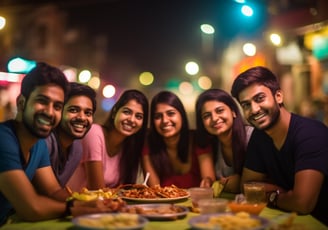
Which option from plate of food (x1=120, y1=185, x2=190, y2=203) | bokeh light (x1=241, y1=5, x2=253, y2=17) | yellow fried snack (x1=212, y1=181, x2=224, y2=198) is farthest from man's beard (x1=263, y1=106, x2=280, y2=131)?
bokeh light (x1=241, y1=5, x2=253, y2=17)

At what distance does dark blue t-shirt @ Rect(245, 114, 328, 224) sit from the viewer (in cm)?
282

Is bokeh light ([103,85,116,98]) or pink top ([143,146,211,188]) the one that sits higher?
bokeh light ([103,85,116,98])

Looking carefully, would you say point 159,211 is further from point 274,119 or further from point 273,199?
point 274,119

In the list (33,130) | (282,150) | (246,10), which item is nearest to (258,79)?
(282,150)

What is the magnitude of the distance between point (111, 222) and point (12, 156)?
2.91 ft

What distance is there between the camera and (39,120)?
9.44ft

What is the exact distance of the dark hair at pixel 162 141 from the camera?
4207 millimetres

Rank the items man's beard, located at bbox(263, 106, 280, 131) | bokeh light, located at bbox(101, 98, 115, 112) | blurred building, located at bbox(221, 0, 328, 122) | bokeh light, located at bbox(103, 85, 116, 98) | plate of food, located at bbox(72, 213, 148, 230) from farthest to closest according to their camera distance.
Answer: blurred building, located at bbox(221, 0, 328, 122)
bokeh light, located at bbox(103, 85, 116, 98)
bokeh light, located at bbox(101, 98, 115, 112)
man's beard, located at bbox(263, 106, 280, 131)
plate of food, located at bbox(72, 213, 148, 230)

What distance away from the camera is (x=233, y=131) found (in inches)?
158

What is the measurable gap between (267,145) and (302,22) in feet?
31.6

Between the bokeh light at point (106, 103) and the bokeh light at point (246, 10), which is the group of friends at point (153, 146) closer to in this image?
the bokeh light at point (106, 103)

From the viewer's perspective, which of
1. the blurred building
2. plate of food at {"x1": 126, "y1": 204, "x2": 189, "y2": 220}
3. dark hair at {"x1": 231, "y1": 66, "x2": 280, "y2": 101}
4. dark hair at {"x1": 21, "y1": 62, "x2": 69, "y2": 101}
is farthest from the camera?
the blurred building

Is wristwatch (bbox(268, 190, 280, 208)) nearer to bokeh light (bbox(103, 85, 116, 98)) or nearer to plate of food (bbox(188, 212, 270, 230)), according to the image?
plate of food (bbox(188, 212, 270, 230))

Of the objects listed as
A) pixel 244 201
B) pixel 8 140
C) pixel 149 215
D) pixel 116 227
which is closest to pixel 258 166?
pixel 244 201
